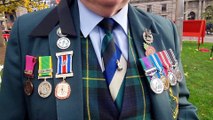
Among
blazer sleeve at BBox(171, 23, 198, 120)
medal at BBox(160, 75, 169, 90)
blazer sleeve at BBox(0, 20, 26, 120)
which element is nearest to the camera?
blazer sleeve at BBox(0, 20, 26, 120)

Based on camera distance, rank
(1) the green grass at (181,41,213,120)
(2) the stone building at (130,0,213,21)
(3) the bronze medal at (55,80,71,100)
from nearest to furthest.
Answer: (3) the bronze medal at (55,80,71,100) < (1) the green grass at (181,41,213,120) < (2) the stone building at (130,0,213,21)

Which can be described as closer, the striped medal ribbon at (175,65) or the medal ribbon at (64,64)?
the medal ribbon at (64,64)

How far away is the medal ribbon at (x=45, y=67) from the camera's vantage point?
1.47 meters

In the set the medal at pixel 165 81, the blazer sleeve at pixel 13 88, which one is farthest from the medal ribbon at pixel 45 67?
the medal at pixel 165 81

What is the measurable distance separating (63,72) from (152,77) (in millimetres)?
496

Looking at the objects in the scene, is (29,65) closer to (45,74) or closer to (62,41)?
(45,74)

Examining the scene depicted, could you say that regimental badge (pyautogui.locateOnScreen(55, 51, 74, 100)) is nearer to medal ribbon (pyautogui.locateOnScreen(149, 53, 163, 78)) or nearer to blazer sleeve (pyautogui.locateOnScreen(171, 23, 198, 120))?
medal ribbon (pyautogui.locateOnScreen(149, 53, 163, 78))

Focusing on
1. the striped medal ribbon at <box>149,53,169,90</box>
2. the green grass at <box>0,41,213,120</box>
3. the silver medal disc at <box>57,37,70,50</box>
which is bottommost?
the green grass at <box>0,41,213,120</box>

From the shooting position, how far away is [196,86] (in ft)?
21.0

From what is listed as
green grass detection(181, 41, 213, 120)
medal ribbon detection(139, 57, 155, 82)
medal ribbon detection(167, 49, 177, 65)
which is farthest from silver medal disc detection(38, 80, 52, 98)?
green grass detection(181, 41, 213, 120)

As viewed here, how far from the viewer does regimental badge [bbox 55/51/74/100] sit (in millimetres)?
1438

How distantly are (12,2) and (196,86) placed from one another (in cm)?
504

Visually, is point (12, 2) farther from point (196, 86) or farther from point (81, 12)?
point (81, 12)

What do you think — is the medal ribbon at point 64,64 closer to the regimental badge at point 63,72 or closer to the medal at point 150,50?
the regimental badge at point 63,72
